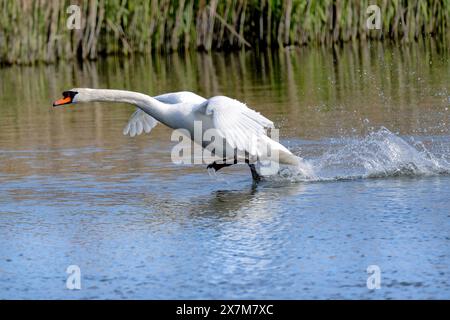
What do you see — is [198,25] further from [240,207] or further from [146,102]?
[240,207]

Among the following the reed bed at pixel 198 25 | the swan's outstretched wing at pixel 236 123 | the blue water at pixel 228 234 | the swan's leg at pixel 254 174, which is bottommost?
the blue water at pixel 228 234

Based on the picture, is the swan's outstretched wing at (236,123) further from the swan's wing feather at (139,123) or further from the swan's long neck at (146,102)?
the swan's wing feather at (139,123)

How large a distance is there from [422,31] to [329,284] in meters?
22.7

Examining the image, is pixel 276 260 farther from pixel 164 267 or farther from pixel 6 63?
pixel 6 63

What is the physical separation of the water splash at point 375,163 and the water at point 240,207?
0.02 m

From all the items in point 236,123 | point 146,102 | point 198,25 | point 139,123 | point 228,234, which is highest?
point 198,25

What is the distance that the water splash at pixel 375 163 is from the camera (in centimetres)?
1017

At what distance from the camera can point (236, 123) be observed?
9336 mm

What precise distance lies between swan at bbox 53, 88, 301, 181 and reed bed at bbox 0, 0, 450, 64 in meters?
13.7

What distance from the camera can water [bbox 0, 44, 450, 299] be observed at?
6855mm

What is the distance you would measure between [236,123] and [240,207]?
0.71 meters

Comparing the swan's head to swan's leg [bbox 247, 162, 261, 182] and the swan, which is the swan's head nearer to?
the swan

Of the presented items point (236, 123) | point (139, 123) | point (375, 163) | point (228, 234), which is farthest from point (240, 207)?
point (139, 123)

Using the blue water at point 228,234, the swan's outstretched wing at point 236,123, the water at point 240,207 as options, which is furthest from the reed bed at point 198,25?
the swan's outstretched wing at point 236,123
